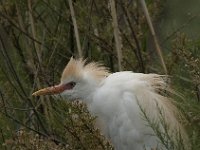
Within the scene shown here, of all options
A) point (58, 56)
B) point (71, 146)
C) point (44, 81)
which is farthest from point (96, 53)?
point (71, 146)

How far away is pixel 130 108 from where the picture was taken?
2906 mm

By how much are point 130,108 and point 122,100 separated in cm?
6

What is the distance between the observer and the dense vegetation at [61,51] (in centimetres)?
308

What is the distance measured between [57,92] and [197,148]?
2.81 ft

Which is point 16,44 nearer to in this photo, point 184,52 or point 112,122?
point 112,122

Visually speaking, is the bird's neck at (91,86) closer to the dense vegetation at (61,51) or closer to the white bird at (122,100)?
the white bird at (122,100)

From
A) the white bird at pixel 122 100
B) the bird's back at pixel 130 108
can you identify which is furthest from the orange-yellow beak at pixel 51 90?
the bird's back at pixel 130 108

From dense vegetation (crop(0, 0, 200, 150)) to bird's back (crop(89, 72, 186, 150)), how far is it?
78mm

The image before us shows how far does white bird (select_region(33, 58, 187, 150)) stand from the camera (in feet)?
9.42

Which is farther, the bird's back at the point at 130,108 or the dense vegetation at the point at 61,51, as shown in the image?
the dense vegetation at the point at 61,51

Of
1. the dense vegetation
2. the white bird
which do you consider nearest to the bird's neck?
the white bird

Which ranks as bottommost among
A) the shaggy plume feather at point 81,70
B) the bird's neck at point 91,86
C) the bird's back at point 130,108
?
the bird's back at point 130,108

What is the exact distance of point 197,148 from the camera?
7.91 feet

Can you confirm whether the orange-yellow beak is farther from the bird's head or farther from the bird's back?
the bird's back
